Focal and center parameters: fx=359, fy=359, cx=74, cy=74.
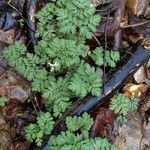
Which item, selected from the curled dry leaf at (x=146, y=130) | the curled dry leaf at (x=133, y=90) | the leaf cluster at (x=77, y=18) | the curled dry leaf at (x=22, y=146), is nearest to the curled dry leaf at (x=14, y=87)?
the curled dry leaf at (x=22, y=146)

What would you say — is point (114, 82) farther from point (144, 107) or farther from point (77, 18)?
point (77, 18)

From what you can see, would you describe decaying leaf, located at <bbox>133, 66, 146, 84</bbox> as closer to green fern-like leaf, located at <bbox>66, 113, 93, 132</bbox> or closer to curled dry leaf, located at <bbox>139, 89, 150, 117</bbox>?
curled dry leaf, located at <bbox>139, 89, 150, 117</bbox>

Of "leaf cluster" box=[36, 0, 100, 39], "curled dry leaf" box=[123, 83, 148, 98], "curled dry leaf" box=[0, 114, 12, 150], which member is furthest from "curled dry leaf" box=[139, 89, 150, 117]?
"curled dry leaf" box=[0, 114, 12, 150]

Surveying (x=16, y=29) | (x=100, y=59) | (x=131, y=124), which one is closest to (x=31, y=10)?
(x=16, y=29)

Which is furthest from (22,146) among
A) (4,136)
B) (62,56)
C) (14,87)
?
(62,56)

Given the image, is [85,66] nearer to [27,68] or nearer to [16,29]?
[27,68]

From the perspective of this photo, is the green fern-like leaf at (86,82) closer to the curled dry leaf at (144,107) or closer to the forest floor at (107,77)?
the forest floor at (107,77)

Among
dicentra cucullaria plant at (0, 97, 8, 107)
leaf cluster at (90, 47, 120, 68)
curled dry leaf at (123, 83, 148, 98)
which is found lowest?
curled dry leaf at (123, 83, 148, 98)
